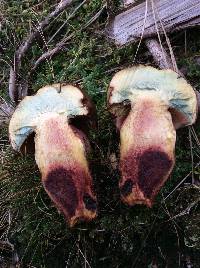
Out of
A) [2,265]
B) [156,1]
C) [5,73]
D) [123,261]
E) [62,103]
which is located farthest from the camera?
[5,73]

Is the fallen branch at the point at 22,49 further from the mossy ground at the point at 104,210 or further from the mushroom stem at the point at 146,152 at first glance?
the mushroom stem at the point at 146,152

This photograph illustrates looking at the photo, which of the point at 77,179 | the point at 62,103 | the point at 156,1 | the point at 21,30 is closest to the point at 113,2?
the point at 156,1

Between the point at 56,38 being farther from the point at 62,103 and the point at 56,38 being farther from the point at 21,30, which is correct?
the point at 62,103

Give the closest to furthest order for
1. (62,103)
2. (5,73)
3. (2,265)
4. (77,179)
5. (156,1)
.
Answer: (77,179) → (62,103) → (2,265) → (156,1) → (5,73)

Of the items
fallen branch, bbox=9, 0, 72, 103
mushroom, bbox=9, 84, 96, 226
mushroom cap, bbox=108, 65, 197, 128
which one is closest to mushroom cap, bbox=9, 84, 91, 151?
mushroom, bbox=9, 84, 96, 226

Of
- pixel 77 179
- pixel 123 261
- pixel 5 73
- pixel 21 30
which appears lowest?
pixel 123 261

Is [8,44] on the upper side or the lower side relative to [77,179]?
upper

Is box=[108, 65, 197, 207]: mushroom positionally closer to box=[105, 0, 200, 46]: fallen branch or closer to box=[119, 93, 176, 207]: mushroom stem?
box=[119, 93, 176, 207]: mushroom stem
